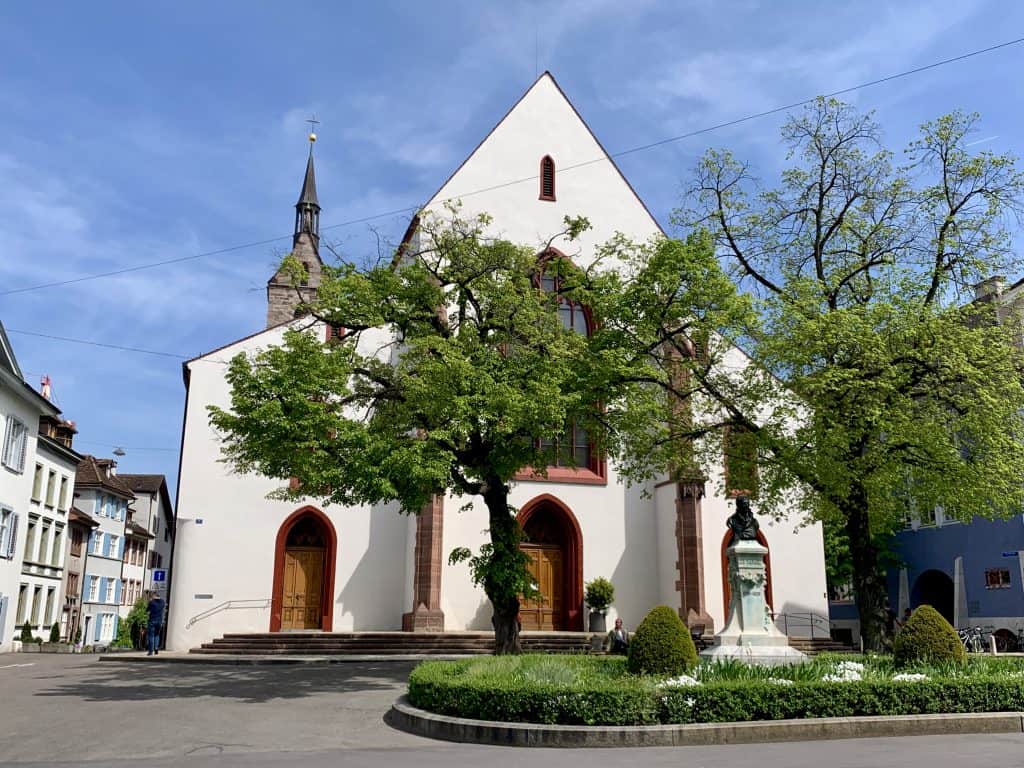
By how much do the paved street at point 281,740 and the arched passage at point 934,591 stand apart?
26.4 metres

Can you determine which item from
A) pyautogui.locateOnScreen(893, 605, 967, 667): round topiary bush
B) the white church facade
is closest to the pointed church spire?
the white church facade

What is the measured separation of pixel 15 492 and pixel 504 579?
22545 millimetres

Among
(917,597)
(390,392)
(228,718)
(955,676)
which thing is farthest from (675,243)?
(917,597)

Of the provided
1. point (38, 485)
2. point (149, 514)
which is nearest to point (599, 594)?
point (38, 485)

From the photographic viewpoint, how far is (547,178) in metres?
28.1

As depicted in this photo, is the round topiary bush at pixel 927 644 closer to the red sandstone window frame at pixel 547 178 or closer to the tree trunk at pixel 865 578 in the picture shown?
the tree trunk at pixel 865 578

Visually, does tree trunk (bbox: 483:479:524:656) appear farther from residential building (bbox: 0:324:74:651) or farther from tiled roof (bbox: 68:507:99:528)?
tiled roof (bbox: 68:507:99:528)

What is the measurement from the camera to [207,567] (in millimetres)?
24984

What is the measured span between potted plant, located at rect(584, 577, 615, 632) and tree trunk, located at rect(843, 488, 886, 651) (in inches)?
358

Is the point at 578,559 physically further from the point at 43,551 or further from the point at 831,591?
the point at 43,551

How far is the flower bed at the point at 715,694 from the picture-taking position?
32.5 feet

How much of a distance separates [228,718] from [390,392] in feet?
24.0

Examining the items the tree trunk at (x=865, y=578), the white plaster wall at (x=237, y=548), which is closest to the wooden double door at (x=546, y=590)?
the white plaster wall at (x=237, y=548)

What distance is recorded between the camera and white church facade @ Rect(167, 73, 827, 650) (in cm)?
2497
